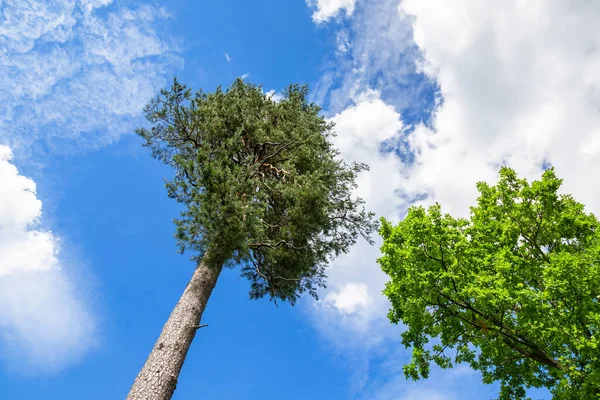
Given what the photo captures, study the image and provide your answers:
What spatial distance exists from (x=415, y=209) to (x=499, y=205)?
359cm

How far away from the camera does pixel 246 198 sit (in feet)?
33.0

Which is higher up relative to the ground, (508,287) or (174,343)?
(508,287)

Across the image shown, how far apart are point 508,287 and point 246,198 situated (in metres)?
7.14

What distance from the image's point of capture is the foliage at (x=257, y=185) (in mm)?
8930

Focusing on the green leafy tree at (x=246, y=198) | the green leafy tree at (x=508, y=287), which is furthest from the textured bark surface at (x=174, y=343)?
the green leafy tree at (x=508, y=287)

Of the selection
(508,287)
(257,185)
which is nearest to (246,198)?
(257,185)

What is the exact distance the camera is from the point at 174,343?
7.47m

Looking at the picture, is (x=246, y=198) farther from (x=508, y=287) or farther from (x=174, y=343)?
(x=508, y=287)

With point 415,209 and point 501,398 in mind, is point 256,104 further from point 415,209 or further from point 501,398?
point 501,398

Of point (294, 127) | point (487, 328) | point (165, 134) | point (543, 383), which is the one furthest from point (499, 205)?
point (165, 134)

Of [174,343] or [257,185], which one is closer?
[174,343]

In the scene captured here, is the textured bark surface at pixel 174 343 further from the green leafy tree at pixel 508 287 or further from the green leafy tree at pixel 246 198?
the green leafy tree at pixel 508 287

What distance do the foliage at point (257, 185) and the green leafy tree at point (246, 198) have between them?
33 mm

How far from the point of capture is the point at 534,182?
11.0 metres
